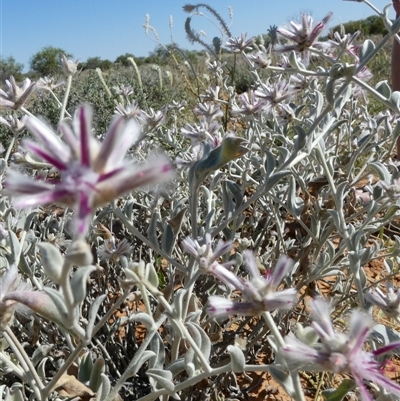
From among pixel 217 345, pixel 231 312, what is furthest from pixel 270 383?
pixel 231 312

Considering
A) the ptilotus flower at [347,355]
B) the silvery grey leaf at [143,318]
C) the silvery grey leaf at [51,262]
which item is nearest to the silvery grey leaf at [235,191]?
the silvery grey leaf at [143,318]

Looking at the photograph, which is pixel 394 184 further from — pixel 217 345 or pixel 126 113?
pixel 126 113

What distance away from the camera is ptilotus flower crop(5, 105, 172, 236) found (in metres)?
0.54

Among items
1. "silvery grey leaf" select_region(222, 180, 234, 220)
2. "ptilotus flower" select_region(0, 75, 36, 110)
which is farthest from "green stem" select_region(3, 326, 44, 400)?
"ptilotus flower" select_region(0, 75, 36, 110)

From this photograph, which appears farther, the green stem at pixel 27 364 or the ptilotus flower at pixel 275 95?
the ptilotus flower at pixel 275 95

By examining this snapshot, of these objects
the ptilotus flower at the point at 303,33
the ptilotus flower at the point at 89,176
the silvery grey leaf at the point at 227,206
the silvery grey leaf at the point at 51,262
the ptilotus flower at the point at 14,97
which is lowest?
the silvery grey leaf at the point at 51,262

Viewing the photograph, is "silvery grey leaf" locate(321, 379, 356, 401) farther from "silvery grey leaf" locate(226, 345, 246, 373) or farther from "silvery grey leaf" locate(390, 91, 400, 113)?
"silvery grey leaf" locate(390, 91, 400, 113)

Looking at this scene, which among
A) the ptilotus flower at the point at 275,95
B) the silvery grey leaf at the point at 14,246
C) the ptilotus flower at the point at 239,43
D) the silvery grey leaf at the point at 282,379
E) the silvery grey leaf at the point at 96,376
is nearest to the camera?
the silvery grey leaf at the point at 282,379

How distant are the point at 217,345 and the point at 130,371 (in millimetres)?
734

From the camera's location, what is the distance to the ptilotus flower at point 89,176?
21.1 inches

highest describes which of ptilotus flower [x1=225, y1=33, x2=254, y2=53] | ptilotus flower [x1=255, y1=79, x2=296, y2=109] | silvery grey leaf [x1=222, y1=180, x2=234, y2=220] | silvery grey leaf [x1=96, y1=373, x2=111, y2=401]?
ptilotus flower [x1=225, y1=33, x2=254, y2=53]

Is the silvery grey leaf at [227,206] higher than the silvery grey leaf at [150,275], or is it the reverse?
the silvery grey leaf at [227,206]

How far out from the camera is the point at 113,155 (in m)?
0.56

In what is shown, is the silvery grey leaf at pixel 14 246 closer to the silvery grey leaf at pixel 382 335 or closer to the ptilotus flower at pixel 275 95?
the silvery grey leaf at pixel 382 335
